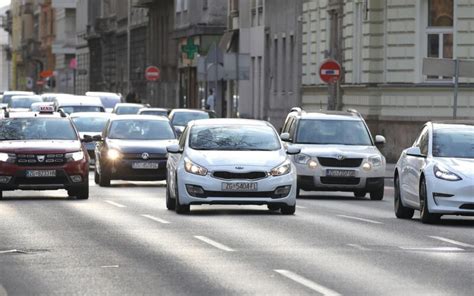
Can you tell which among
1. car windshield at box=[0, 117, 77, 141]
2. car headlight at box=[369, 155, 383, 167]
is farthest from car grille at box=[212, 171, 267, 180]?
car windshield at box=[0, 117, 77, 141]

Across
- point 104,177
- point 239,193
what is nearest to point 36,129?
point 104,177

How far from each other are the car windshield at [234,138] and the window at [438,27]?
21.0m

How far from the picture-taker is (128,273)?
16.0 meters

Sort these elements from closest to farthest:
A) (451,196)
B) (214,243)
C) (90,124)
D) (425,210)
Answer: (214,243), (451,196), (425,210), (90,124)

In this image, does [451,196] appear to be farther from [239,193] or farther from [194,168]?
[194,168]

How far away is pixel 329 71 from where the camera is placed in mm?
47719

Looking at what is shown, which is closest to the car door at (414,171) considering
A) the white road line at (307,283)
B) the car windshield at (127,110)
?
the white road line at (307,283)

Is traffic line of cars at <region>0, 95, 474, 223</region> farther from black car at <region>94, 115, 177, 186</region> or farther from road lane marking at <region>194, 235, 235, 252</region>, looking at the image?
road lane marking at <region>194, 235, 235, 252</region>

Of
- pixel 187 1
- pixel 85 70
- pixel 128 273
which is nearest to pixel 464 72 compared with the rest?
pixel 128 273

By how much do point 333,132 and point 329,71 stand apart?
14.5 meters

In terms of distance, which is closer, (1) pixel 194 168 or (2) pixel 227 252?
(2) pixel 227 252

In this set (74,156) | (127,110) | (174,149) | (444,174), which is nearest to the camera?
(444,174)

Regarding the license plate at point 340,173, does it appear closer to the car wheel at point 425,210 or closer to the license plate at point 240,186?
the license plate at point 240,186

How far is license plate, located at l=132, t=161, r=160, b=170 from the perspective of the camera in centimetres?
3700
